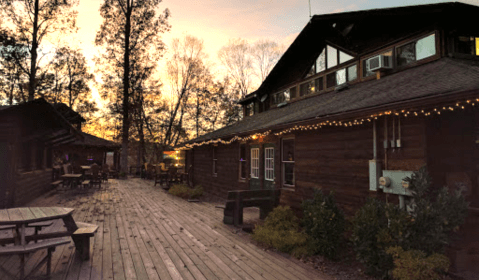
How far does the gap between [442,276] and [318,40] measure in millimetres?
8932

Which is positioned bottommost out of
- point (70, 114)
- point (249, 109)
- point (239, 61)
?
point (249, 109)

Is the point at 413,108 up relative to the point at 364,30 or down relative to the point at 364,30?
down

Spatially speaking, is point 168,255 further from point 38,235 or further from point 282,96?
point 282,96

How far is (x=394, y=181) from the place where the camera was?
5.29 m

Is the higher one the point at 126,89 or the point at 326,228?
the point at 126,89

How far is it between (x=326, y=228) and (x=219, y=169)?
31.6ft

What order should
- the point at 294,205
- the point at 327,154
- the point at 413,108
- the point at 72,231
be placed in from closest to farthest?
the point at 413,108
the point at 72,231
the point at 327,154
the point at 294,205

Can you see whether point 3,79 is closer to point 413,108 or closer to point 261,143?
point 261,143

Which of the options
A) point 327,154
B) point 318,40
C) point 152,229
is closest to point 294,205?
point 327,154

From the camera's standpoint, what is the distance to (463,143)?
5.04 metres

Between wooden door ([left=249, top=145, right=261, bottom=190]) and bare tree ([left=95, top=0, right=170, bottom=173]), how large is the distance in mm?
17012

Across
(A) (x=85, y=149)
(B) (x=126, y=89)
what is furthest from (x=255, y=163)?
(A) (x=85, y=149)

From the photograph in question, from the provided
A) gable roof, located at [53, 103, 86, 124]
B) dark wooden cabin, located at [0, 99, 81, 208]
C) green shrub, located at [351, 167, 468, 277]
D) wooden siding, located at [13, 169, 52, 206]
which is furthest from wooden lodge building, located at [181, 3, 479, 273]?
gable roof, located at [53, 103, 86, 124]

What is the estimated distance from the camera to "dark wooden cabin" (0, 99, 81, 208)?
932 cm
